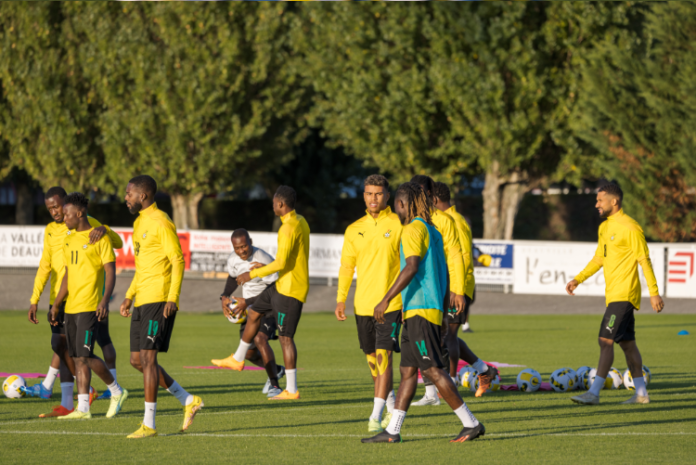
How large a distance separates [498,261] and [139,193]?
64.6ft

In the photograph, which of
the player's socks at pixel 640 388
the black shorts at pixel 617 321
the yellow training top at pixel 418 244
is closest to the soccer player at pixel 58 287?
the yellow training top at pixel 418 244

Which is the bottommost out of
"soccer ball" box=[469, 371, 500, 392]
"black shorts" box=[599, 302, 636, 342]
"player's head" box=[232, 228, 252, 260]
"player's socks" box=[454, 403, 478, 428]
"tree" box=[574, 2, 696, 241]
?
"soccer ball" box=[469, 371, 500, 392]

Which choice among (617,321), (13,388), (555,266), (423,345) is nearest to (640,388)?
(617,321)

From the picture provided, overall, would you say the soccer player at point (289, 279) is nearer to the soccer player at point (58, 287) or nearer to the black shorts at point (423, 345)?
the soccer player at point (58, 287)

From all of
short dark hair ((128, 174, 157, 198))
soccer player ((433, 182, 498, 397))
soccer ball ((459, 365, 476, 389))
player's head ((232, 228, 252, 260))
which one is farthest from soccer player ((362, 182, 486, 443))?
player's head ((232, 228, 252, 260))

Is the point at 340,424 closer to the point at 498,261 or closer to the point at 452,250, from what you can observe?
the point at 452,250

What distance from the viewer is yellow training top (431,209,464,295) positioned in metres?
8.44

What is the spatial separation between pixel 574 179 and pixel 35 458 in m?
28.2

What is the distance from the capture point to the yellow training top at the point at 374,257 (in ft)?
26.7

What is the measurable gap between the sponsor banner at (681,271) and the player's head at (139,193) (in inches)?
769

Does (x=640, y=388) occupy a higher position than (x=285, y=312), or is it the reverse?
(x=285, y=312)

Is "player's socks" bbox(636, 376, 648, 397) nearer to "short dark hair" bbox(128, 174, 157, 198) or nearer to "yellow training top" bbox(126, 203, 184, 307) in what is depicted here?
"yellow training top" bbox(126, 203, 184, 307)

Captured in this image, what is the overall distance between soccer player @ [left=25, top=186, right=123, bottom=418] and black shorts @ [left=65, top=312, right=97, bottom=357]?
327 millimetres

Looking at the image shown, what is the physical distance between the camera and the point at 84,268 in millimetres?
8656
